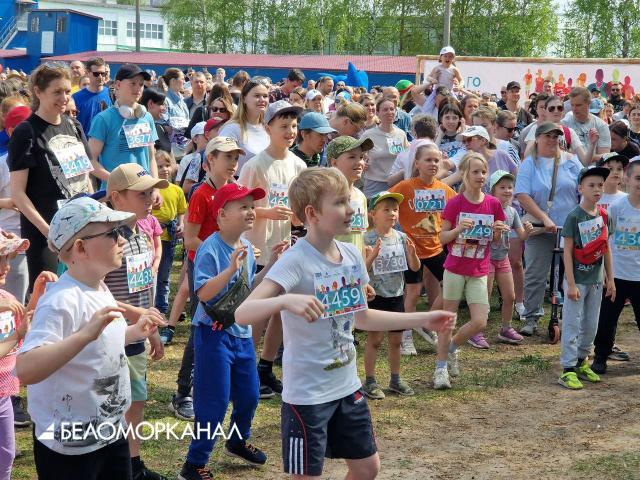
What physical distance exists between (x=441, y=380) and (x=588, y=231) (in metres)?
1.78

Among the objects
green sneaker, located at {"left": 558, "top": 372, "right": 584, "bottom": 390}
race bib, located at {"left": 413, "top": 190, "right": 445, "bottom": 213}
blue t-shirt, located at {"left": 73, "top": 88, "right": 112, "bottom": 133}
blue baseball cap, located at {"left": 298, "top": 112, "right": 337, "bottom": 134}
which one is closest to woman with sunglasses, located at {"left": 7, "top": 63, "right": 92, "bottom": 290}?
blue baseball cap, located at {"left": 298, "top": 112, "right": 337, "bottom": 134}

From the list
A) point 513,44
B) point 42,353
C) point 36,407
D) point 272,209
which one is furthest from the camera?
point 513,44

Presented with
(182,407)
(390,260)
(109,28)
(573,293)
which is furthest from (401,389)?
(109,28)

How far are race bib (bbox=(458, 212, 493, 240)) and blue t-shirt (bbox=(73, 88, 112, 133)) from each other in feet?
16.9

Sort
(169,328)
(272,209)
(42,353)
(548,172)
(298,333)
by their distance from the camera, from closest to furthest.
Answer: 1. (42,353)
2. (298,333)
3. (272,209)
4. (169,328)
5. (548,172)

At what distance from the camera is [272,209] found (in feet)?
21.0

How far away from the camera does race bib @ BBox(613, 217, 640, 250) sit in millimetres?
8266

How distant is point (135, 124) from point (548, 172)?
4161mm

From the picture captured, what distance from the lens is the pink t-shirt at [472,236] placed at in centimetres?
785

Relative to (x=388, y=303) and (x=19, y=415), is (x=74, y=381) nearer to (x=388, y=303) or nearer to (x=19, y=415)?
(x=19, y=415)

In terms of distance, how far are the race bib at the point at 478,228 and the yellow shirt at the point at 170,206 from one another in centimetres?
268

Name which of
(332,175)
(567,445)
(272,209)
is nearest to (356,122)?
(272,209)

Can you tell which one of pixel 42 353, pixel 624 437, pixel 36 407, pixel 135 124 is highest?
pixel 135 124

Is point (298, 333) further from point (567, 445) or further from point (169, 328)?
point (169, 328)
